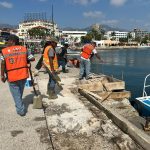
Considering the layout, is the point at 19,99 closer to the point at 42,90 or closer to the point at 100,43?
the point at 42,90

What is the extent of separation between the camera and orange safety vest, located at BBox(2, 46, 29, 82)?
7.28 m

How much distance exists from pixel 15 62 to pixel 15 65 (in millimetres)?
77

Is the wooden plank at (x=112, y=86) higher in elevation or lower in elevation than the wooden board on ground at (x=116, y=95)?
higher

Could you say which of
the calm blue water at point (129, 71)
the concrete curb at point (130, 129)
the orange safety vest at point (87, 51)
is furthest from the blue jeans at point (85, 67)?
the concrete curb at point (130, 129)

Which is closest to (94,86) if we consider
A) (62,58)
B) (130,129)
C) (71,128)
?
(62,58)

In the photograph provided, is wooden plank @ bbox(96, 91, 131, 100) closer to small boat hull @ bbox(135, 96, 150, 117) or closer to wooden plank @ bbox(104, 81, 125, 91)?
wooden plank @ bbox(104, 81, 125, 91)

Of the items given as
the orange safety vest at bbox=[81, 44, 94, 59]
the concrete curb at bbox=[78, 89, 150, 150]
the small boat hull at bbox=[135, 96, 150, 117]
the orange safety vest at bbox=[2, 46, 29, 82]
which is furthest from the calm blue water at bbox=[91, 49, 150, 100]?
the orange safety vest at bbox=[2, 46, 29, 82]

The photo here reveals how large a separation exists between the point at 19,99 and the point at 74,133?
6.66 ft

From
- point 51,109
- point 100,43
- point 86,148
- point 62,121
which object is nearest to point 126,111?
point 51,109

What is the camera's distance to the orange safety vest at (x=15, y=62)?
7.28 m

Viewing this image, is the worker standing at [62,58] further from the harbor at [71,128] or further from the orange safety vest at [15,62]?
the orange safety vest at [15,62]

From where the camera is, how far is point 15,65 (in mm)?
7402

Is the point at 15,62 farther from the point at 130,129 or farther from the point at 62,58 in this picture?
the point at 62,58

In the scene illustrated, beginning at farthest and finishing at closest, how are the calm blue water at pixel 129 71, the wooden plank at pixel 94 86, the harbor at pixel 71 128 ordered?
1. the calm blue water at pixel 129 71
2. the wooden plank at pixel 94 86
3. the harbor at pixel 71 128
